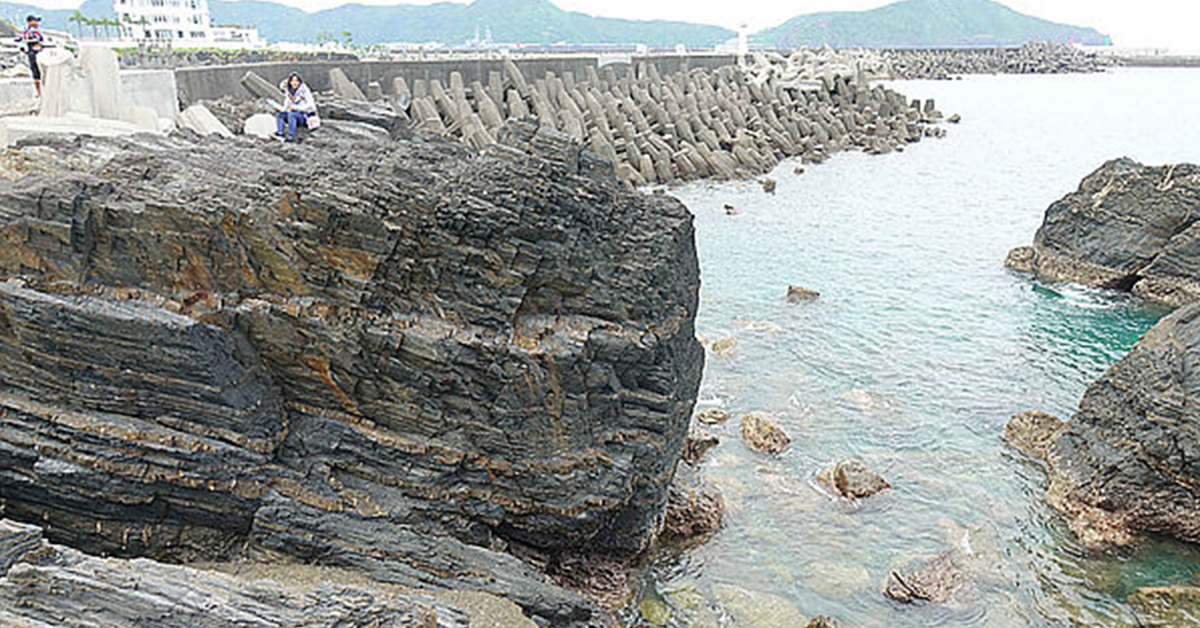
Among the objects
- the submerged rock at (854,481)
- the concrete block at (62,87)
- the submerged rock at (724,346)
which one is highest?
the concrete block at (62,87)

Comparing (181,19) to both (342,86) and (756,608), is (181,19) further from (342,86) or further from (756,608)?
(756,608)

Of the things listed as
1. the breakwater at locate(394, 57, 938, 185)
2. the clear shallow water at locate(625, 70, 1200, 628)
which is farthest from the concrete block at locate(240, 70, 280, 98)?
the clear shallow water at locate(625, 70, 1200, 628)

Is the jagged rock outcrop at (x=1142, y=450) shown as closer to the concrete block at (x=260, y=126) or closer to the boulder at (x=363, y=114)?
the boulder at (x=363, y=114)

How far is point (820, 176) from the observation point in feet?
167

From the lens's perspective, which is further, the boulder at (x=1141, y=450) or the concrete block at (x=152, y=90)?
the concrete block at (x=152, y=90)

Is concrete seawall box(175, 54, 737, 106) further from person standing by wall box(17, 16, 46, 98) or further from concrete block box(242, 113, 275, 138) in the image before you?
concrete block box(242, 113, 275, 138)

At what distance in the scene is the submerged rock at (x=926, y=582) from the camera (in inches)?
528

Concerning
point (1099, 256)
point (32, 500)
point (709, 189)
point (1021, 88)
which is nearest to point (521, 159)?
point (32, 500)

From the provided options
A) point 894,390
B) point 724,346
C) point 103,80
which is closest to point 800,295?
point 724,346

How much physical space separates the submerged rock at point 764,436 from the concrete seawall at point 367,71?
22477mm

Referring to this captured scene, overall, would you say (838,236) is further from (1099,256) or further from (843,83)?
(843,83)

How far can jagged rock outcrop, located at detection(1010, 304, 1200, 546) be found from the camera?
48.2 ft

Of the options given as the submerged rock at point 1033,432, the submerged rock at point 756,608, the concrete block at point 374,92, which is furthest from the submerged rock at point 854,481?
the concrete block at point 374,92

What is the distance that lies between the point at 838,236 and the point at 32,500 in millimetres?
32286
